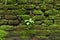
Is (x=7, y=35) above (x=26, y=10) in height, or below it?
below

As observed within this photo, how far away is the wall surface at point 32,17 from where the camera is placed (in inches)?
219

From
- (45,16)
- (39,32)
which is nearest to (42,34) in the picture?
(39,32)

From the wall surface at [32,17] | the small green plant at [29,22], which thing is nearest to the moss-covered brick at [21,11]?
the wall surface at [32,17]

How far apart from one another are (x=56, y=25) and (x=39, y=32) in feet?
1.48

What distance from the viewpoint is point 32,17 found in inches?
226

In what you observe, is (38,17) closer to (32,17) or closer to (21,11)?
(32,17)

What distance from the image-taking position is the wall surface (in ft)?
18.2

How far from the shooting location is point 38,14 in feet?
19.1

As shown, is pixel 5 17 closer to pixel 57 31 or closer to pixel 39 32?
pixel 39 32

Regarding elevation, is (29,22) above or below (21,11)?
below

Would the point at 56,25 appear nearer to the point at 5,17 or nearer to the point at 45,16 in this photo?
the point at 45,16

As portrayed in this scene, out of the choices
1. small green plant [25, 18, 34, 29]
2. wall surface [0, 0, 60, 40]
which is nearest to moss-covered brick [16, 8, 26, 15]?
wall surface [0, 0, 60, 40]

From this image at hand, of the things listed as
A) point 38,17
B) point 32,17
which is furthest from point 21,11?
point 38,17

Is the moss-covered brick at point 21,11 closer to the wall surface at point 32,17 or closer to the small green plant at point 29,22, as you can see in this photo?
the wall surface at point 32,17
